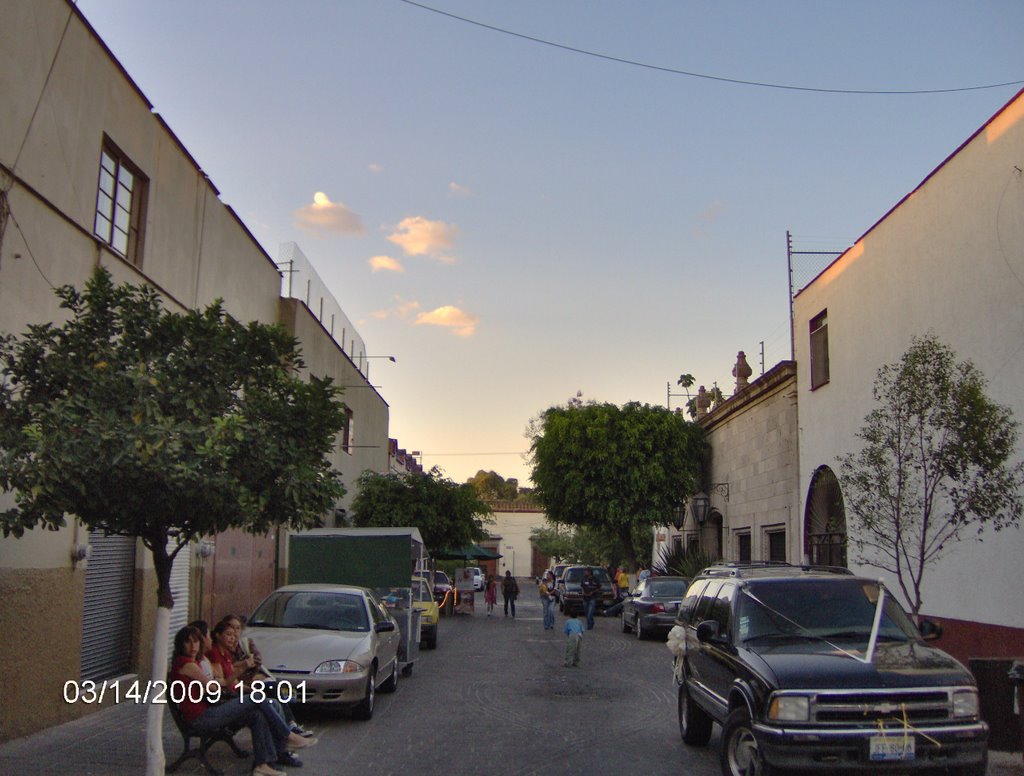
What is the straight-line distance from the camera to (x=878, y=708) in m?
7.04

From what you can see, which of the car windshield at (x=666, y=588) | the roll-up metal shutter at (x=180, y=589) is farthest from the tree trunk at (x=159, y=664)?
the car windshield at (x=666, y=588)

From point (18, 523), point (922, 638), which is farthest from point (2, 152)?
point (922, 638)

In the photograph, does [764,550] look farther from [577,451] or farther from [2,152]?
[2,152]

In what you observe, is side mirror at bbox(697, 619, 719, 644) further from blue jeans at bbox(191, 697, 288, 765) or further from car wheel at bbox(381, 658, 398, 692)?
car wheel at bbox(381, 658, 398, 692)

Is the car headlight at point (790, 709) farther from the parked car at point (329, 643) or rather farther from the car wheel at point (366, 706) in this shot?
the car wheel at point (366, 706)

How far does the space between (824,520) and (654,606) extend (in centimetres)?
467

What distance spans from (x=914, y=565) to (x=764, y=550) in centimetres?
1012

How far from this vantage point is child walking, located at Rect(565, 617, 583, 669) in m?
17.5

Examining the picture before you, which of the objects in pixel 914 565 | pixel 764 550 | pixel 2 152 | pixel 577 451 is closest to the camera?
pixel 2 152

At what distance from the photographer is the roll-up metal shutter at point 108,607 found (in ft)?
40.3

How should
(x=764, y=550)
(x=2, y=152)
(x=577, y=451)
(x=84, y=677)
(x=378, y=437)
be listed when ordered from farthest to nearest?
(x=378, y=437)
(x=577, y=451)
(x=764, y=550)
(x=84, y=677)
(x=2, y=152)

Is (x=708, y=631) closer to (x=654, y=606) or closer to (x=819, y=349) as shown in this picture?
(x=819, y=349)

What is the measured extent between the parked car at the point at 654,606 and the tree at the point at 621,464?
7476 mm

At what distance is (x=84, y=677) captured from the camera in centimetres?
1198
